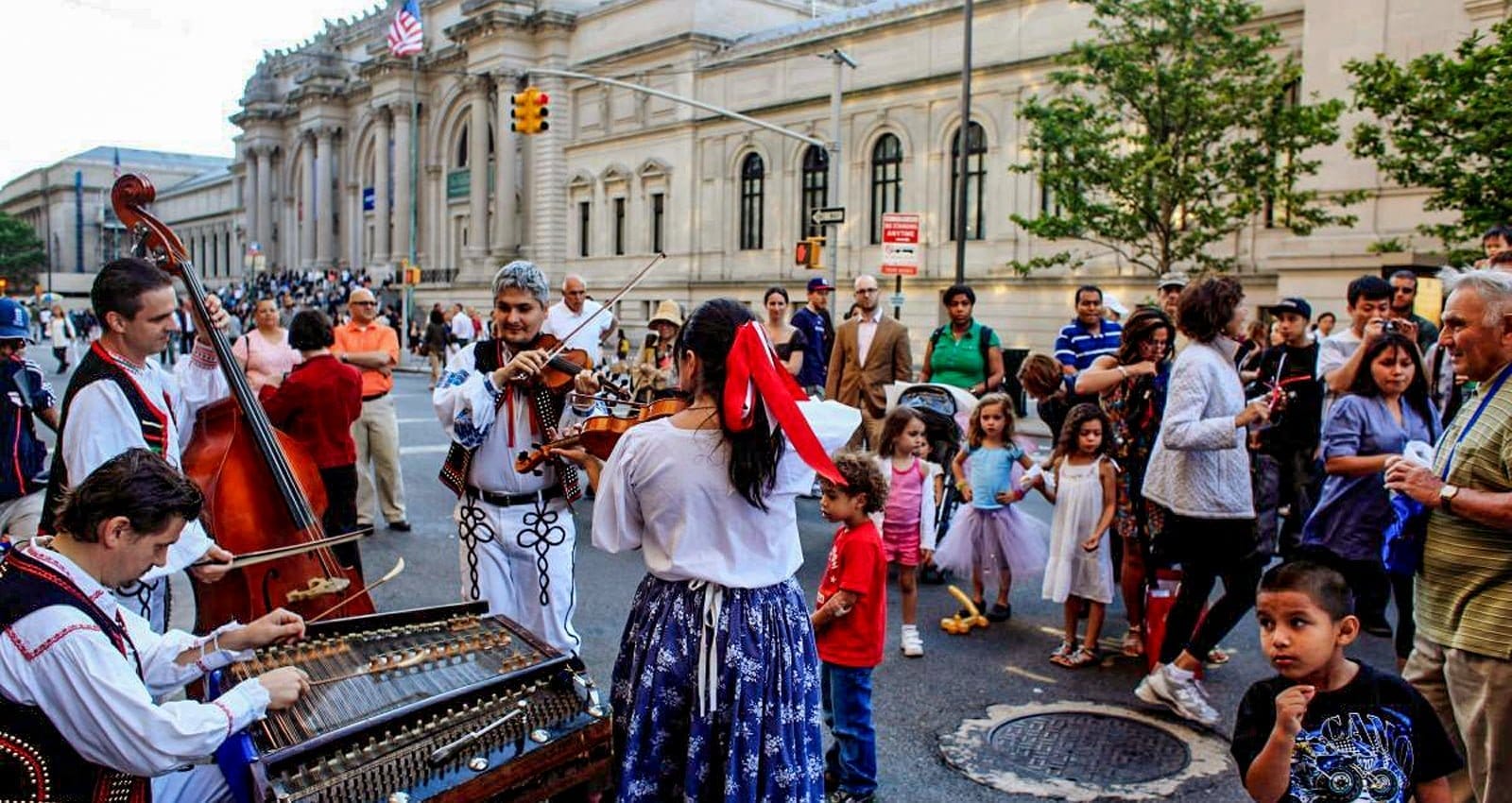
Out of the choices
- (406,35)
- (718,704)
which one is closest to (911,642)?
(718,704)

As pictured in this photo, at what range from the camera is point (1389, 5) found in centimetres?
2030

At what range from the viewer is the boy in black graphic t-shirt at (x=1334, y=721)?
294 cm

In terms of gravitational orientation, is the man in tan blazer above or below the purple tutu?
above

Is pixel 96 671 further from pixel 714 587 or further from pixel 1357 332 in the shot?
pixel 1357 332

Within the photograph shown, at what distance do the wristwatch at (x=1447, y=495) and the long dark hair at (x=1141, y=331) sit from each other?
2.89 m

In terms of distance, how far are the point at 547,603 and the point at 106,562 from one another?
209 centimetres

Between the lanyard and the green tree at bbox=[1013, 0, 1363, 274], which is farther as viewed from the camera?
the green tree at bbox=[1013, 0, 1363, 274]

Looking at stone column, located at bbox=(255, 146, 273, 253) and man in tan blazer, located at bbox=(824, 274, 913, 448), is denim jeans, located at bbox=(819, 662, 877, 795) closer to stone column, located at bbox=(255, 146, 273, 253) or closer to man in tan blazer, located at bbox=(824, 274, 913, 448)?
man in tan blazer, located at bbox=(824, 274, 913, 448)

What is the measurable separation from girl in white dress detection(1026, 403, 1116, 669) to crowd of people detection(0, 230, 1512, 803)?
0.02m

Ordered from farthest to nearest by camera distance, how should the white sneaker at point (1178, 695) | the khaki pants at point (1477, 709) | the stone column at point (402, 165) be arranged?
the stone column at point (402, 165) → the white sneaker at point (1178, 695) → the khaki pants at point (1477, 709)

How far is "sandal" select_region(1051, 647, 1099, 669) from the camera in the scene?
20.6ft

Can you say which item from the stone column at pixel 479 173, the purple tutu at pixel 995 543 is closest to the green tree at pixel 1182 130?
the purple tutu at pixel 995 543

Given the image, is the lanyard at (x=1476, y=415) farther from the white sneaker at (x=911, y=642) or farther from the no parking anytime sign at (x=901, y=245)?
the no parking anytime sign at (x=901, y=245)

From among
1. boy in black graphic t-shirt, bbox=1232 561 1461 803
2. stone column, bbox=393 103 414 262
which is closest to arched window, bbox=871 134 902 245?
boy in black graphic t-shirt, bbox=1232 561 1461 803
